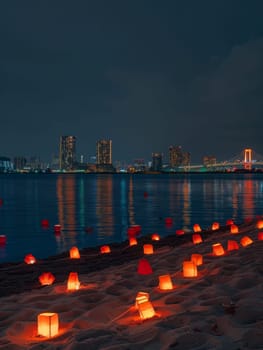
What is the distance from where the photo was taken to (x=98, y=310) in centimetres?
498

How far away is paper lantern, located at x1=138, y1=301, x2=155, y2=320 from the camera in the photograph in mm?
4543

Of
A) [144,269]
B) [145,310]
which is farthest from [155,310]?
[144,269]

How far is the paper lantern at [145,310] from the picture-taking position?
454 cm

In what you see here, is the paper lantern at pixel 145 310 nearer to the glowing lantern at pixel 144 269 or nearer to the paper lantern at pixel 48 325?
the paper lantern at pixel 48 325

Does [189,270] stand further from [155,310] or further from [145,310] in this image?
[145,310]

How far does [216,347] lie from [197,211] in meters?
26.6

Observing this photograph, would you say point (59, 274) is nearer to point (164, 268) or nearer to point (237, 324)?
point (164, 268)

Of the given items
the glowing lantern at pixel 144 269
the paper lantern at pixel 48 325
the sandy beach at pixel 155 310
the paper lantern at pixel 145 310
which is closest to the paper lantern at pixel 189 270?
the sandy beach at pixel 155 310

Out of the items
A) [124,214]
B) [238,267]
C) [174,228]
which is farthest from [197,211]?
[238,267]

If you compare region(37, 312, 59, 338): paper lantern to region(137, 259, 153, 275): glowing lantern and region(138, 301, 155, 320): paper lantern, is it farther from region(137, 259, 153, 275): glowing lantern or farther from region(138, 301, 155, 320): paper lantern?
region(137, 259, 153, 275): glowing lantern

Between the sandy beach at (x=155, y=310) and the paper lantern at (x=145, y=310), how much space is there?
2.3 inches

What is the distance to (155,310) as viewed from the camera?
4770 millimetres

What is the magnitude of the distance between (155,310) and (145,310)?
0.26 m

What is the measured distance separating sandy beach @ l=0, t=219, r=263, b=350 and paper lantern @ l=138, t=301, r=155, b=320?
6cm
